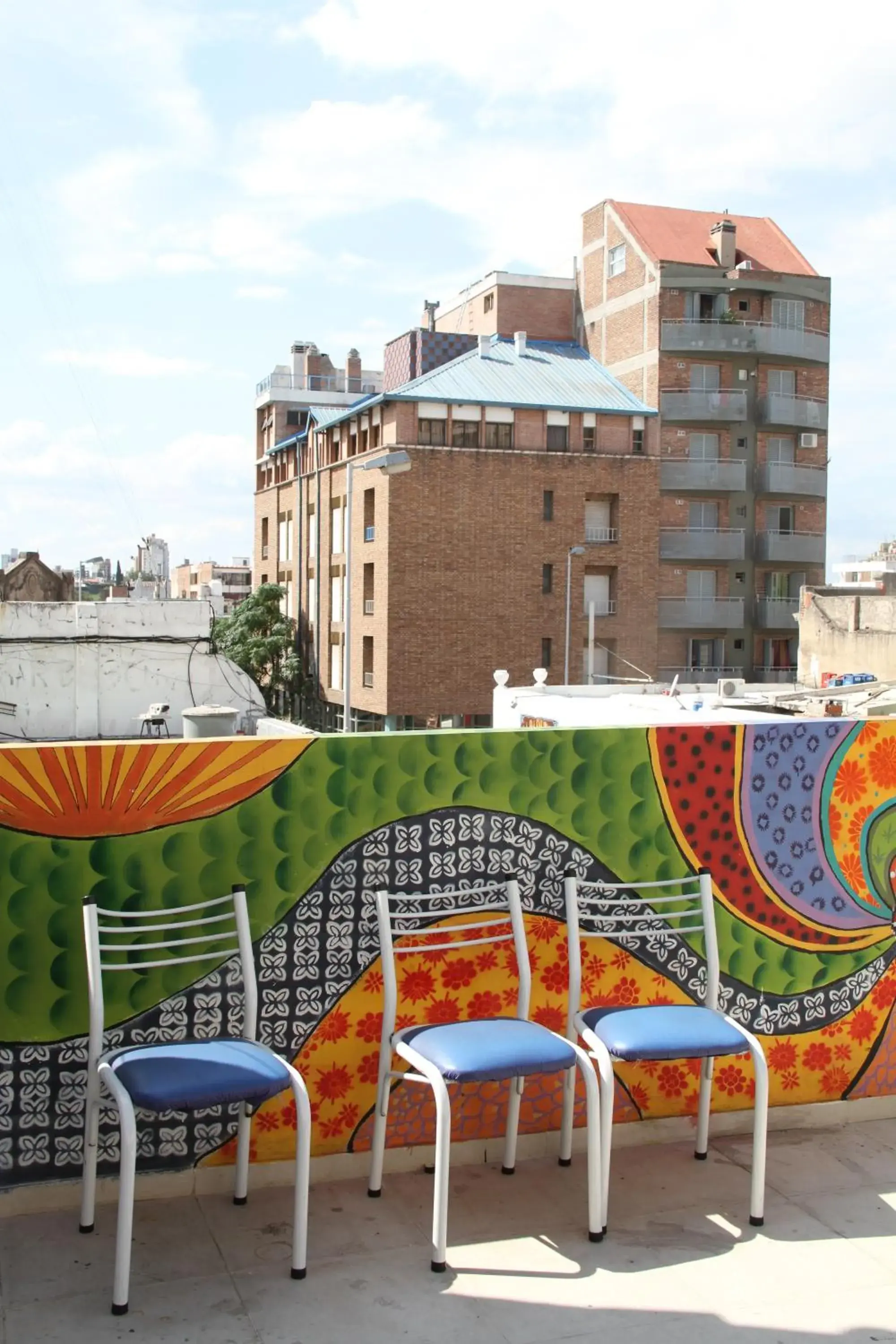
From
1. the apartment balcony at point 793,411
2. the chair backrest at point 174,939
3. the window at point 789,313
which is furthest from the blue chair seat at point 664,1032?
the window at point 789,313

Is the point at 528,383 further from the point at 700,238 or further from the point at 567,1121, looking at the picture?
the point at 567,1121

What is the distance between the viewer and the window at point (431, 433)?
42000 mm

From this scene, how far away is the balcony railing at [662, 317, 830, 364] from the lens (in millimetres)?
44719

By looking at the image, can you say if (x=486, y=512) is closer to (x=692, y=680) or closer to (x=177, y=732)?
(x=692, y=680)

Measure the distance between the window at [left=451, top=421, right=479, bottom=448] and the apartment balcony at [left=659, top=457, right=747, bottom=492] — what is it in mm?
6790

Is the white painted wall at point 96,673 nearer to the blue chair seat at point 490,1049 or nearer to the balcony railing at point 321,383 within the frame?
the blue chair seat at point 490,1049

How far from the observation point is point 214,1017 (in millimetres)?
4469

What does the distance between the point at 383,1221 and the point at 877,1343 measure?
1575 millimetres

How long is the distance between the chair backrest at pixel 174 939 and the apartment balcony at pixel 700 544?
41591 mm

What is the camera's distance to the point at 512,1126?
15.6ft

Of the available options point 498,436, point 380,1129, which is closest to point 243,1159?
point 380,1129

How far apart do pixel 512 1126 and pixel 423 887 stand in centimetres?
94

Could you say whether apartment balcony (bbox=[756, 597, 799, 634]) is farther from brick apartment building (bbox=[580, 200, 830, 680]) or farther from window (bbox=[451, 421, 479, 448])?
window (bbox=[451, 421, 479, 448])

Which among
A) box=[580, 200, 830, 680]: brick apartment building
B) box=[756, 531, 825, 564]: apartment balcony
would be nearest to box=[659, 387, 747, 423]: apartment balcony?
box=[580, 200, 830, 680]: brick apartment building
